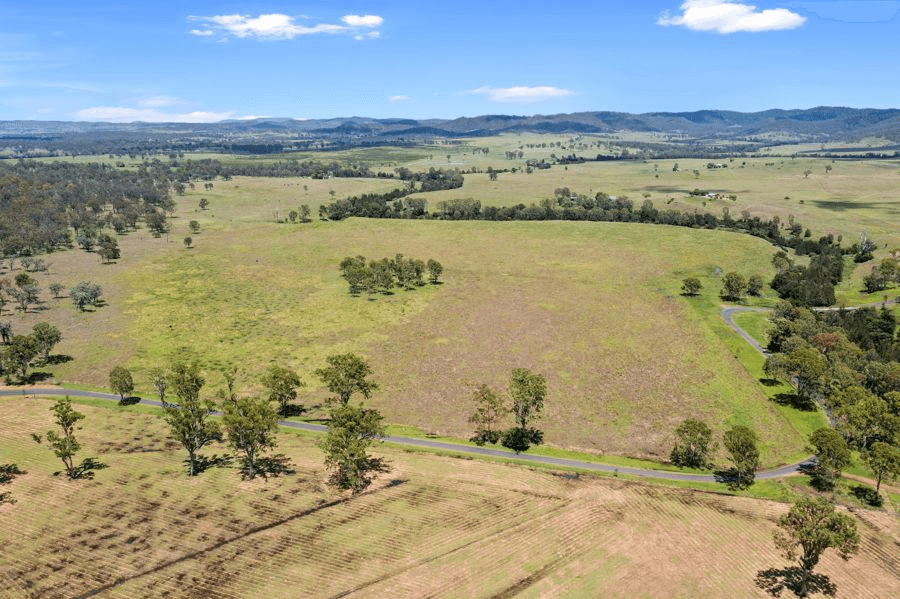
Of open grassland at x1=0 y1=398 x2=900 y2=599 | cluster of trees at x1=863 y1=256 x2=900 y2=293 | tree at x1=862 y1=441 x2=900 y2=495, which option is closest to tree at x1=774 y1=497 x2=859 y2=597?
open grassland at x1=0 y1=398 x2=900 y2=599

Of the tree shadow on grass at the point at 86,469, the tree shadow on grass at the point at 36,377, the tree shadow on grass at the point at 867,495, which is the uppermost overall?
the tree shadow on grass at the point at 36,377

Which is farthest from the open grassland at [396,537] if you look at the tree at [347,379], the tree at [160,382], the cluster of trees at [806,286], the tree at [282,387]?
the cluster of trees at [806,286]

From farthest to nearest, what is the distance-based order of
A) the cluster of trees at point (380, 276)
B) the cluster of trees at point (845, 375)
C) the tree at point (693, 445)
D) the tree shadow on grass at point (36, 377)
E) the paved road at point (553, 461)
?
1. the cluster of trees at point (380, 276)
2. the tree shadow on grass at point (36, 377)
3. the tree at point (693, 445)
4. the paved road at point (553, 461)
5. the cluster of trees at point (845, 375)

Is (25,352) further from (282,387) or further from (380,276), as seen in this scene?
(380,276)

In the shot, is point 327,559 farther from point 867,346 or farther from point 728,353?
point 867,346

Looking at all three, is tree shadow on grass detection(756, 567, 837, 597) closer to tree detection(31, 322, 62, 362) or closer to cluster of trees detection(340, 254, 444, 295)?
cluster of trees detection(340, 254, 444, 295)

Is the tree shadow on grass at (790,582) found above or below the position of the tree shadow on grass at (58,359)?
below

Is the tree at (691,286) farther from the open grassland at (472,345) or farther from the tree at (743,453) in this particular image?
the tree at (743,453)

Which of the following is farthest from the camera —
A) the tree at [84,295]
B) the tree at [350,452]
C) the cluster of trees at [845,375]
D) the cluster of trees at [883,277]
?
the cluster of trees at [883,277]
